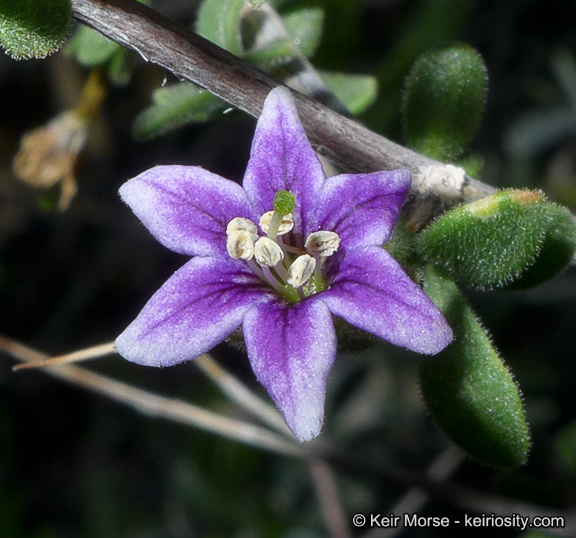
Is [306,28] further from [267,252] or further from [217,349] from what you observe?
[217,349]

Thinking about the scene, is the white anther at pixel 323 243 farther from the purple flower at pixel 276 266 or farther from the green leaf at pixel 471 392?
the green leaf at pixel 471 392

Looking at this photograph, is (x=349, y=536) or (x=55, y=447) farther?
(x=55, y=447)

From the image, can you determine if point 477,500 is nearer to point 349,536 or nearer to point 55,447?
point 349,536

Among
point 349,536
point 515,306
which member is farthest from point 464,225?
point 515,306

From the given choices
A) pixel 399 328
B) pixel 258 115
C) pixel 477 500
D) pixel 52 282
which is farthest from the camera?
pixel 52 282

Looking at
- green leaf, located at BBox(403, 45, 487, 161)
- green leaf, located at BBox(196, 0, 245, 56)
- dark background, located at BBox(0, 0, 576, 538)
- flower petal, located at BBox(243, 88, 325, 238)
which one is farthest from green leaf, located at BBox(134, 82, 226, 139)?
dark background, located at BBox(0, 0, 576, 538)

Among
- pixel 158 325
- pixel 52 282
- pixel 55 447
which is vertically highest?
pixel 158 325

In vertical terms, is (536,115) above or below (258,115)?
below
